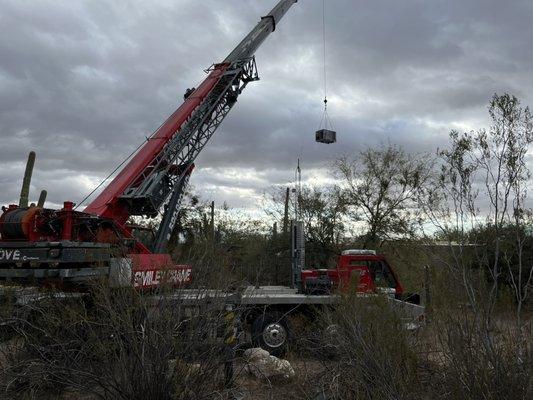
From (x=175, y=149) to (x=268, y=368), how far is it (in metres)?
7.79

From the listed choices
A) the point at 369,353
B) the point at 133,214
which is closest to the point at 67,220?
the point at 133,214

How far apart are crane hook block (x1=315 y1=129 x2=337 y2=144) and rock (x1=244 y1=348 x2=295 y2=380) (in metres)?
10.5

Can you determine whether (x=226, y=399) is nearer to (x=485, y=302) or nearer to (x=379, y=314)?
(x=379, y=314)

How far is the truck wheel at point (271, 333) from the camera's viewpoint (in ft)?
36.3

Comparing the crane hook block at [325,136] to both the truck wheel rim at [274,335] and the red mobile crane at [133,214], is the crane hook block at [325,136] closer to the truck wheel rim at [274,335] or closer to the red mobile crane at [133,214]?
the red mobile crane at [133,214]

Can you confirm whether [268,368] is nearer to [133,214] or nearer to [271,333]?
[271,333]

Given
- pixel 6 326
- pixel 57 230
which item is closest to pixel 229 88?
pixel 57 230

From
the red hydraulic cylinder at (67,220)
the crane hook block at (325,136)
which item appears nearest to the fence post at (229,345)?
the red hydraulic cylinder at (67,220)

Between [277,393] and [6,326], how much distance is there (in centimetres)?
369

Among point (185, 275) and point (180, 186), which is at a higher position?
point (180, 186)

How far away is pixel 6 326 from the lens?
7.11 meters

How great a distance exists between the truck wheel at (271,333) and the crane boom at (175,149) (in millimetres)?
3805

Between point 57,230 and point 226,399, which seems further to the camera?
point 57,230

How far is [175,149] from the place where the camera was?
1438 cm
